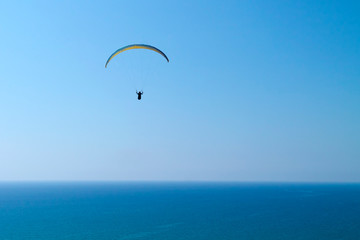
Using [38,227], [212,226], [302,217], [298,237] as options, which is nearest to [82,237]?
[38,227]

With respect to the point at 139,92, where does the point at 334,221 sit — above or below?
below

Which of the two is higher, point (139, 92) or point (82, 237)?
point (139, 92)

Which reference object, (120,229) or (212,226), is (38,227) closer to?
(120,229)

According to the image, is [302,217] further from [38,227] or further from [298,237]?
[38,227]

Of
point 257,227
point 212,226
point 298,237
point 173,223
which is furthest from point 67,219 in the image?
point 298,237

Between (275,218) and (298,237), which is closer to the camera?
(298,237)

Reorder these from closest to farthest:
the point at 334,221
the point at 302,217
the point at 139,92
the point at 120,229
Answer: the point at 139,92 < the point at 120,229 < the point at 334,221 < the point at 302,217

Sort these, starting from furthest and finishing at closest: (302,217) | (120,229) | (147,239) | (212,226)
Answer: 1. (302,217)
2. (212,226)
3. (120,229)
4. (147,239)

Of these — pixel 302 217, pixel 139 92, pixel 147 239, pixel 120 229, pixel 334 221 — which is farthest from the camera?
pixel 302 217

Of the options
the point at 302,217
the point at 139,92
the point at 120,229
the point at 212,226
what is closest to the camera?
the point at 139,92
